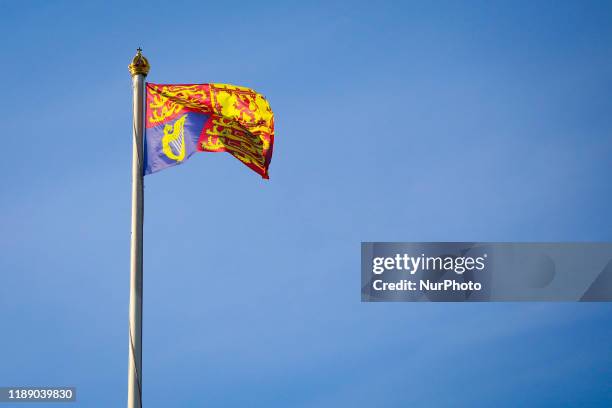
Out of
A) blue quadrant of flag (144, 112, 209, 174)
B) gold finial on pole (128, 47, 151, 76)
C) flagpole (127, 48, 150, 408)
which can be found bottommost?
flagpole (127, 48, 150, 408)

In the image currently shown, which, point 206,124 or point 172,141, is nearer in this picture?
point 172,141

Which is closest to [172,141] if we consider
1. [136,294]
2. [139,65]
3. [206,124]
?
[206,124]

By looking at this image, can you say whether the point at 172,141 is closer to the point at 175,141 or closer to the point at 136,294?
the point at 175,141

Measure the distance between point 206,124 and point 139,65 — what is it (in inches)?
86.2

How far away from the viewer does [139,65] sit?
20.3m

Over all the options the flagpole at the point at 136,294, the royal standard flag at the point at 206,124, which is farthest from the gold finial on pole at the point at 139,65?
the flagpole at the point at 136,294

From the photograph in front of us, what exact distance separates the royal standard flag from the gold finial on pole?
846 millimetres

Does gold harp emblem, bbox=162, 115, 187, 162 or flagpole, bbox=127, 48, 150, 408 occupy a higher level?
gold harp emblem, bbox=162, 115, 187, 162

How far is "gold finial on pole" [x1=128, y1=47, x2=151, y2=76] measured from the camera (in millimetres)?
20266

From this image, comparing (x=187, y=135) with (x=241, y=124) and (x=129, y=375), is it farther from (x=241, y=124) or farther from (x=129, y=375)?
(x=129, y=375)

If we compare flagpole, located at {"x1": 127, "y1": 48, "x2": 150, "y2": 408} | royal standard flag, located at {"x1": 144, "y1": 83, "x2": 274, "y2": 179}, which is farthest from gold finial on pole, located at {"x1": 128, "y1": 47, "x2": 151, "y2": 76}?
flagpole, located at {"x1": 127, "y1": 48, "x2": 150, "y2": 408}

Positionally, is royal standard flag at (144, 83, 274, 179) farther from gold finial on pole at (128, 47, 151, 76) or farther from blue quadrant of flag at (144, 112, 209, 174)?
gold finial on pole at (128, 47, 151, 76)

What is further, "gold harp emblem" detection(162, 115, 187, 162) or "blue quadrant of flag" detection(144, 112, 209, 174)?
"gold harp emblem" detection(162, 115, 187, 162)

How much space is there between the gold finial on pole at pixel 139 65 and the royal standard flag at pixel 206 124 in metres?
0.85
